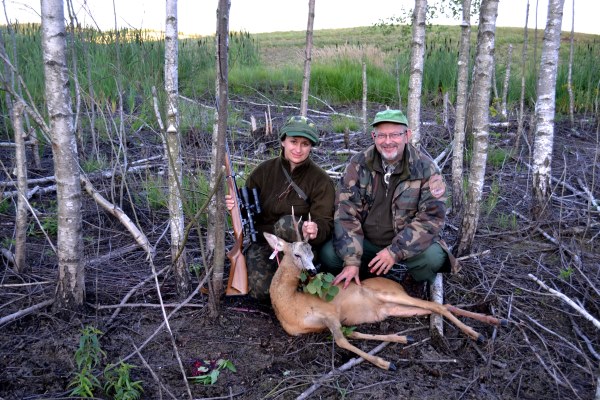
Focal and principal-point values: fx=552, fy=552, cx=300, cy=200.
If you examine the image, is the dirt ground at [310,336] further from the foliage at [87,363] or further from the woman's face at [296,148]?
the woman's face at [296,148]

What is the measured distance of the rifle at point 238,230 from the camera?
4.17 m

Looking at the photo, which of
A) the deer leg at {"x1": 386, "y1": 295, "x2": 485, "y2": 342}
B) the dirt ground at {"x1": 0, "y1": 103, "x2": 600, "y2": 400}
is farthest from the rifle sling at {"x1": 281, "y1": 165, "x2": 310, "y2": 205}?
the deer leg at {"x1": 386, "y1": 295, "x2": 485, "y2": 342}

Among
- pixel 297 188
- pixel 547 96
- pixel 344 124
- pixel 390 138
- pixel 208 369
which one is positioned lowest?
pixel 208 369

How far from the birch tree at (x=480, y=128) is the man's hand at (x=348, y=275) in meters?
1.21

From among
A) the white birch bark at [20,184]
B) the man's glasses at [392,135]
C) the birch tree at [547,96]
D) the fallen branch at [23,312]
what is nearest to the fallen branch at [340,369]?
the man's glasses at [392,135]

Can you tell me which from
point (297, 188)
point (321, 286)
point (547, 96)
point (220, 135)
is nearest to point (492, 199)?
point (547, 96)

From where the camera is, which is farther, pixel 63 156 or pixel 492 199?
Answer: pixel 492 199

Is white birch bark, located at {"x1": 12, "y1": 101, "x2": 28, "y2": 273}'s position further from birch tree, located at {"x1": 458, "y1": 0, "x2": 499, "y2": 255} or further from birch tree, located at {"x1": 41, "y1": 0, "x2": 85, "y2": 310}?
birch tree, located at {"x1": 458, "y1": 0, "x2": 499, "y2": 255}

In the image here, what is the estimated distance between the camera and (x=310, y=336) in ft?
13.2

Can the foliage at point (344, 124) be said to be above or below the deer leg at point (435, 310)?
above

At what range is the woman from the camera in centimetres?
454

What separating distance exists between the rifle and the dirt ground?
301 millimetres

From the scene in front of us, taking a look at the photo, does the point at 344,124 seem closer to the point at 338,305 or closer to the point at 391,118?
the point at 391,118

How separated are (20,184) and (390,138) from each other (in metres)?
2.90
